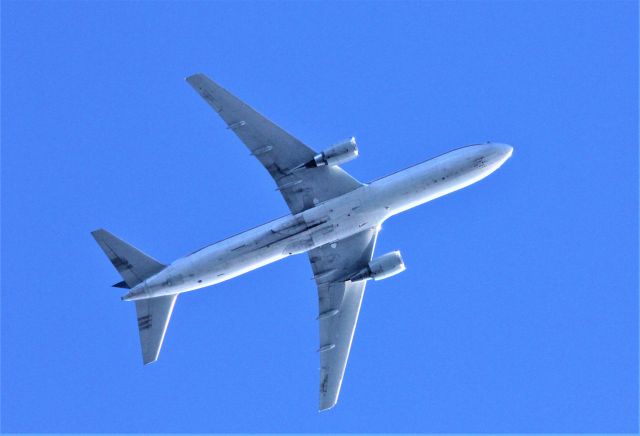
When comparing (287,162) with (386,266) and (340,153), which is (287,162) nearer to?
(340,153)

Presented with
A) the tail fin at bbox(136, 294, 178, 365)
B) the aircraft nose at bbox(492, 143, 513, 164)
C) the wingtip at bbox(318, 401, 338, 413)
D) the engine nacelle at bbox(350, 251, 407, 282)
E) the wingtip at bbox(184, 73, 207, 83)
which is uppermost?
the wingtip at bbox(184, 73, 207, 83)

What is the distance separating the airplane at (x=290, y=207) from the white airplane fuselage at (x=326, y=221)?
6 cm

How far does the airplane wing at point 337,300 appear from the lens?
170 feet

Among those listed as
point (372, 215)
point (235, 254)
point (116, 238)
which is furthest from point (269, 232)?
point (116, 238)

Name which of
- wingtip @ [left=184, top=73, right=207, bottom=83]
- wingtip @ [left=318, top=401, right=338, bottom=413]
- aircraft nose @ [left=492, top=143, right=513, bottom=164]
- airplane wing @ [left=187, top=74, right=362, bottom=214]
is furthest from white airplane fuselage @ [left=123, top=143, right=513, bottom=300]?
wingtip @ [left=318, top=401, right=338, bottom=413]

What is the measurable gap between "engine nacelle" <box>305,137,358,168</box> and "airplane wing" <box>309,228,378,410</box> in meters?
5.70

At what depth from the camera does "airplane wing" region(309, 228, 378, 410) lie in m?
51.9

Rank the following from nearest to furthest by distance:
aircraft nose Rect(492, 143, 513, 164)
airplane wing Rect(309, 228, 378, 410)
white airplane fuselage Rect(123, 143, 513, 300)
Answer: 1. white airplane fuselage Rect(123, 143, 513, 300)
2. aircraft nose Rect(492, 143, 513, 164)
3. airplane wing Rect(309, 228, 378, 410)

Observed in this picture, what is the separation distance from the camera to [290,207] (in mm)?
49875

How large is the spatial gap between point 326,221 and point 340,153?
4.55 meters

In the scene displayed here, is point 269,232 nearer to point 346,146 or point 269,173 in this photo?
point 269,173

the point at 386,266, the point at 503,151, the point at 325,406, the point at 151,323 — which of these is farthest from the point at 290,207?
the point at 325,406

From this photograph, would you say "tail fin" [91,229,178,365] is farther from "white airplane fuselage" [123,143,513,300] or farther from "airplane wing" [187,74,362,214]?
"airplane wing" [187,74,362,214]

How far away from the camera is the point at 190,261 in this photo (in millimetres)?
47844
